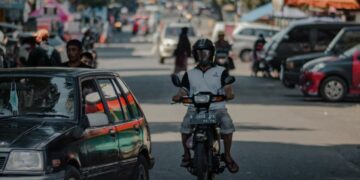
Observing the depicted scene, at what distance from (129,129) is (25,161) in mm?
2194

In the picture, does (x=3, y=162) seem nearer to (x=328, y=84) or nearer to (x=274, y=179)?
(x=274, y=179)

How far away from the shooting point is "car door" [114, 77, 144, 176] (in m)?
10.4

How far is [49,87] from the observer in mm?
9898

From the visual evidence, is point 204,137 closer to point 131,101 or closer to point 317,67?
point 131,101

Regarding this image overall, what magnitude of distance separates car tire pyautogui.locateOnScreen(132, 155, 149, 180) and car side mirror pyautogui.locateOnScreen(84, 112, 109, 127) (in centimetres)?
109

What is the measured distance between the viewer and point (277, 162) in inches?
577

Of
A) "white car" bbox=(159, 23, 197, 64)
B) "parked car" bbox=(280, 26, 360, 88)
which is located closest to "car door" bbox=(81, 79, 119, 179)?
"parked car" bbox=(280, 26, 360, 88)

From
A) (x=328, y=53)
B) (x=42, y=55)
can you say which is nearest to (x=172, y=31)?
(x=328, y=53)

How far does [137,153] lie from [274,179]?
2708mm

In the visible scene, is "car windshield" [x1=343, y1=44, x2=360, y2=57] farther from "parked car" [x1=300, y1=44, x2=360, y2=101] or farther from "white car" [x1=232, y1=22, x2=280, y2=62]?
"white car" [x1=232, y1=22, x2=280, y2=62]

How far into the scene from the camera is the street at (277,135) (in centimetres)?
1381

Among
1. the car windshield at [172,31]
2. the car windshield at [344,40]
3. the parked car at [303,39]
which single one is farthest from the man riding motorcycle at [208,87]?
the car windshield at [172,31]

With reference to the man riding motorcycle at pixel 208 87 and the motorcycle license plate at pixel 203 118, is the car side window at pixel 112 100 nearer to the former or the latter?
the motorcycle license plate at pixel 203 118

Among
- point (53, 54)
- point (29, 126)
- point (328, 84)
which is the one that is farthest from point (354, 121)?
point (29, 126)
